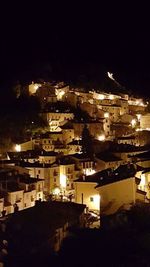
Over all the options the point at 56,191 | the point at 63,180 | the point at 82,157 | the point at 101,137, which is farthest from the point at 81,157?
the point at 101,137

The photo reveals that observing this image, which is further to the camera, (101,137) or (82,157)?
(101,137)

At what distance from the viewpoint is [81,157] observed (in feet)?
102

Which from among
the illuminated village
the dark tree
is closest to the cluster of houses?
the illuminated village

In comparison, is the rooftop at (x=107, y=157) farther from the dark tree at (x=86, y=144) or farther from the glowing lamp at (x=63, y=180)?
the glowing lamp at (x=63, y=180)

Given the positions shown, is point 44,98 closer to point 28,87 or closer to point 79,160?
point 28,87

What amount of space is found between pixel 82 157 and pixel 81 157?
2.3 inches

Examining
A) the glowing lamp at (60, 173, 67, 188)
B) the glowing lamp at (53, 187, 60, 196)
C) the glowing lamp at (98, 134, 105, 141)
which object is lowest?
the glowing lamp at (53, 187, 60, 196)

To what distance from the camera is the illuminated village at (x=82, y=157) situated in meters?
21.5

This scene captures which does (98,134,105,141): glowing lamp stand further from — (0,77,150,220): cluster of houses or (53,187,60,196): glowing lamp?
(53,187,60,196): glowing lamp

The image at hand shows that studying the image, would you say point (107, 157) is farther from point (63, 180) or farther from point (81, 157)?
point (63, 180)

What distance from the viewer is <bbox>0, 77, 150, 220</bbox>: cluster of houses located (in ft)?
74.3

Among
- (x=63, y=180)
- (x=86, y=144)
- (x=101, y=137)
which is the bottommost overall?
(x=63, y=180)

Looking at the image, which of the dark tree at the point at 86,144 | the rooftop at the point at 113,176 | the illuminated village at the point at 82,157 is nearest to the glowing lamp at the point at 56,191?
the illuminated village at the point at 82,157

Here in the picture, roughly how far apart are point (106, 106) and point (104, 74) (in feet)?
49.2
